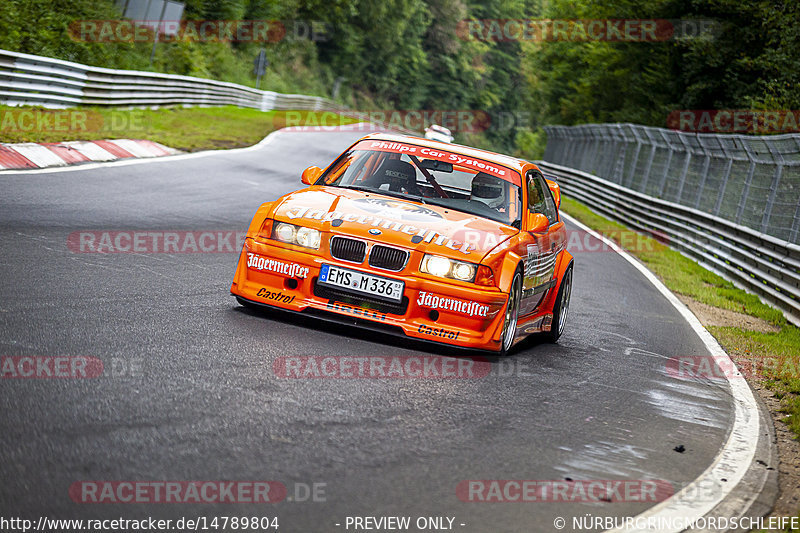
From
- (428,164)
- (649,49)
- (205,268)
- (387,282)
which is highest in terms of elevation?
(649,49)

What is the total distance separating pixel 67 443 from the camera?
13.1 ft

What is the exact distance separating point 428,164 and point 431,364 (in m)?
2.11

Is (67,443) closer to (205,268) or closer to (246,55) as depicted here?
(205,268)

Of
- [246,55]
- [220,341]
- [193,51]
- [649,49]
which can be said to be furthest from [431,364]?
[246,55]

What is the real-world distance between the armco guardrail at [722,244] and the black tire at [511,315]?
20.4 ft

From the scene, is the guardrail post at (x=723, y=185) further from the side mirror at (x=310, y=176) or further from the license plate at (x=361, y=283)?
the license plate at (x=361, y=283)

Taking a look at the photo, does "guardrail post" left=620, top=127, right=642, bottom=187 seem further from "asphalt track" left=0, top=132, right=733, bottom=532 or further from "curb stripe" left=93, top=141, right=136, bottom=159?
"asphalt track" left=0, top=132, right=733, bottom=532

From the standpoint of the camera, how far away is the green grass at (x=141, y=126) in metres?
17.4

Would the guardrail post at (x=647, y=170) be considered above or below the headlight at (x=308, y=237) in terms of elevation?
above

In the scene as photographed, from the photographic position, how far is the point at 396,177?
26.4 ft

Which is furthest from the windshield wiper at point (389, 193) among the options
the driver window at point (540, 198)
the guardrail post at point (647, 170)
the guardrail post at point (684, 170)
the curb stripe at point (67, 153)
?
the guardrail post at point (647, 170)

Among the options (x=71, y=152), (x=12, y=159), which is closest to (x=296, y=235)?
(x=12, y=159)

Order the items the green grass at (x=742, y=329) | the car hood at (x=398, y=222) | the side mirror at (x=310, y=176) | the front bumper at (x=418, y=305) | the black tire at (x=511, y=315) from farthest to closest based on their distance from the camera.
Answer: the green grass at (x=742, y=329)
the side mirror at (x=310, y=176)
the black tire at (x=511, y=315)
the car hood at (x=398, y=222)
the front bumper at (x=418, y=305)

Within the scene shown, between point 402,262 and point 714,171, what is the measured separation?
14300mm
